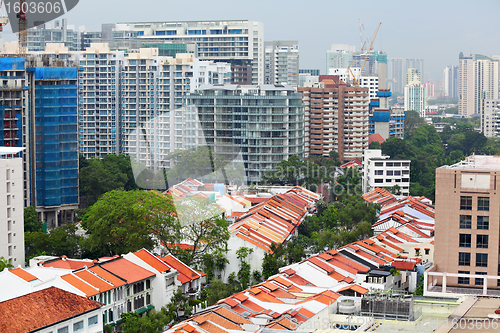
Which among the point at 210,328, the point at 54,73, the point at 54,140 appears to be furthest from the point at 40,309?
the point at 54,73

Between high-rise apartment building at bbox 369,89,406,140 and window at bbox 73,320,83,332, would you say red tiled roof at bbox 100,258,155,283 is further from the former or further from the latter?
high-rise apartment building at bbox 369,89,406,140

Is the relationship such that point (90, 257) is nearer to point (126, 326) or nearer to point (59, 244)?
point (59, 244)

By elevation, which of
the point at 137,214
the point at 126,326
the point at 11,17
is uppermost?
the point at 11,17

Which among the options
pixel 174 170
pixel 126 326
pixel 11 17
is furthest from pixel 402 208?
pixel 11 17

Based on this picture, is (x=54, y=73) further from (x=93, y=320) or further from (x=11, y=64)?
(x=93, y=320)

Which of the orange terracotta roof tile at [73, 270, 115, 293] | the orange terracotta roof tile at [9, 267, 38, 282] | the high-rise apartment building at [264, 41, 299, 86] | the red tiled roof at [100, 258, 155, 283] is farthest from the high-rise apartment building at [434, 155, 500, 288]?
the high-rise apartment building at [264, 41, 299, 86]
